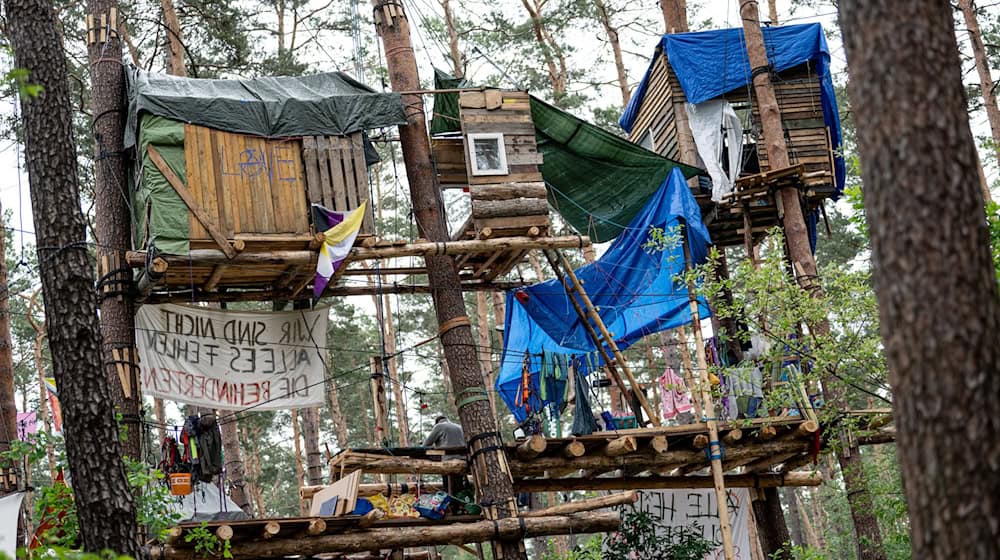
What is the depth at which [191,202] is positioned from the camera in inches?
480

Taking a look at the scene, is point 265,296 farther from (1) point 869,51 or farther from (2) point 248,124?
(1) point 869,51

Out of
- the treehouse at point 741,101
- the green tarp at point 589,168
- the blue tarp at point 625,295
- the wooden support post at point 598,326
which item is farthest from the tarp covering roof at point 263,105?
the treehouse at point 741,101

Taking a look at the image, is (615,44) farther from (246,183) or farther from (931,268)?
(931,268)

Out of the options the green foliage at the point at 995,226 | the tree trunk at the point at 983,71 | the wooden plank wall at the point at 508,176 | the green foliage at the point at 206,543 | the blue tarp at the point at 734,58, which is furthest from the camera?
the tree trunk at the point at 983,71

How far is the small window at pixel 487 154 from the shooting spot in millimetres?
13836

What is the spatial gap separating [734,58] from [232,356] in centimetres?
980

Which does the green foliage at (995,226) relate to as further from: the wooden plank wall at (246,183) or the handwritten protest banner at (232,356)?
the handwritten protest banner at (232,356)

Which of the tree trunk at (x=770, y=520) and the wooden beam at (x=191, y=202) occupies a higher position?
the wooden beam at (x=191, y=202)

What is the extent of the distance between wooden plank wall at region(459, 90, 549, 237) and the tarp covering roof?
1142 mm

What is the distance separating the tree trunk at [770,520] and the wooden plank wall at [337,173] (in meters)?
7.51

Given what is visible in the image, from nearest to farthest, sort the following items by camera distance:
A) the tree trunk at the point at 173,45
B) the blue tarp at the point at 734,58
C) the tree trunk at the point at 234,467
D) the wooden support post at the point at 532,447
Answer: the wooden support post at the point at 532,447, the blue tarp at the point at 734,58, the tree trunk at the point at 234,467, the tree trunk at the point at 173,45

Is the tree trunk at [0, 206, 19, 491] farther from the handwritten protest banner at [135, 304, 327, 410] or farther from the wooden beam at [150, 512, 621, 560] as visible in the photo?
the wooden beam at [150, 512, 621, 560]

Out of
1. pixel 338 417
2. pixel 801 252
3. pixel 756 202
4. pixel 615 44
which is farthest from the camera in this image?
pixel 338 417

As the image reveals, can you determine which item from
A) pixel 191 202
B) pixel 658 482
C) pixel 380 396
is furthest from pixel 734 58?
pixel 191 202
